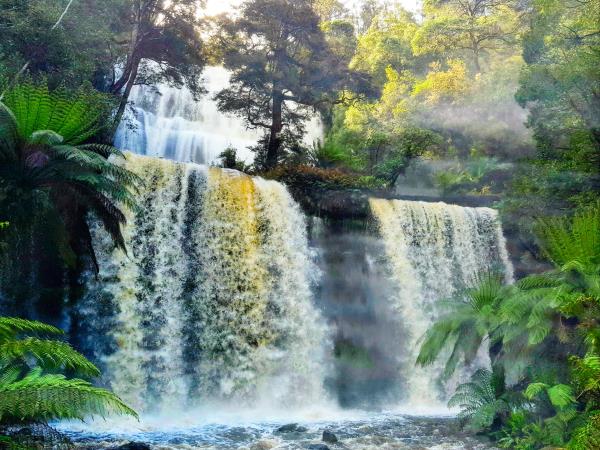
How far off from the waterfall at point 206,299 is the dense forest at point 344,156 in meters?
0.71

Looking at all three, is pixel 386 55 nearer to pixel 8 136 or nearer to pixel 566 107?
pixel 566 107

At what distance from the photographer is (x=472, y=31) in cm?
→ 2722

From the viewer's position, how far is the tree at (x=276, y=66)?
1750 centimetres

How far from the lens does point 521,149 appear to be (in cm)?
2381

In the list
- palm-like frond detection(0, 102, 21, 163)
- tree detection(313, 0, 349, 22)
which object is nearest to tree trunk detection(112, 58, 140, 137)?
palm-like frond detection(0, 102, 21, 163)

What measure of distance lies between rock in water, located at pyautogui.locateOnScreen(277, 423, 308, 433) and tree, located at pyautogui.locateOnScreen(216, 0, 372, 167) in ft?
33.0

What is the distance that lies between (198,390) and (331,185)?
691 cm

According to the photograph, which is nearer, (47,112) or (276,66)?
(47,112)

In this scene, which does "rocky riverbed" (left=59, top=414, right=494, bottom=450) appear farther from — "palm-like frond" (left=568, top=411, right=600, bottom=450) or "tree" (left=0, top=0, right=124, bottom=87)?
"tree" (left=0, top=0, right=124, bottom=87)

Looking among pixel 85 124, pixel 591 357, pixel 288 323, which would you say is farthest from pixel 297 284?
pixel 591 357

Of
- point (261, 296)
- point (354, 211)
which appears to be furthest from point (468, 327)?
point (354, 211)

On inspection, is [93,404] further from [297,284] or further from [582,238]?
[297,284]

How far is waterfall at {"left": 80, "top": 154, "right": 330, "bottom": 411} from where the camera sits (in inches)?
418

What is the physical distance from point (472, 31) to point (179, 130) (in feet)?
54.6
